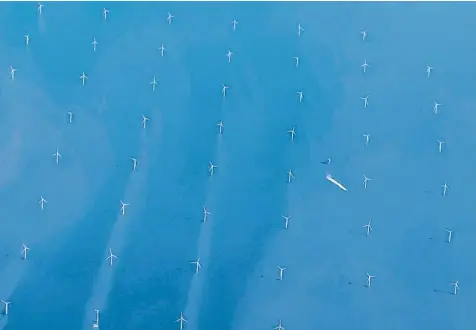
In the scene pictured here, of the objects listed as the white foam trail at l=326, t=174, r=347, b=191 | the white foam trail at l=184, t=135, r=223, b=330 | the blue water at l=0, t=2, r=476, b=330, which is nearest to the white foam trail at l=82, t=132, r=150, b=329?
the blue water at l=0, t=2, r=476, b=330

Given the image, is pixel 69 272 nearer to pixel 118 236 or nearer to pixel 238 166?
pixel 118 236

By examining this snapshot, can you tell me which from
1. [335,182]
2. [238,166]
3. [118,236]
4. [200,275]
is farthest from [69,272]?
[335,182]

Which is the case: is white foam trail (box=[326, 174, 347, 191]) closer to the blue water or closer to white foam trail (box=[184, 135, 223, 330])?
the blue water

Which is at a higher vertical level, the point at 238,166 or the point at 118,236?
the point at 238,166

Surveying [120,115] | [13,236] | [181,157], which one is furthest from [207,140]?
[13,236]

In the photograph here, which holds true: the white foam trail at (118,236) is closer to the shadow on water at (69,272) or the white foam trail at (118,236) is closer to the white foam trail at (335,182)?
the shadow on water at (69,272)

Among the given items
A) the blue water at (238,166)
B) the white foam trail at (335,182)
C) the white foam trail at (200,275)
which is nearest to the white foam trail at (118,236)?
the blue water at (238,166)

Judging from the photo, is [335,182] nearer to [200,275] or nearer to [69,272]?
[200,275]

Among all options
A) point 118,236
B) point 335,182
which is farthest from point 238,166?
point 118,236
